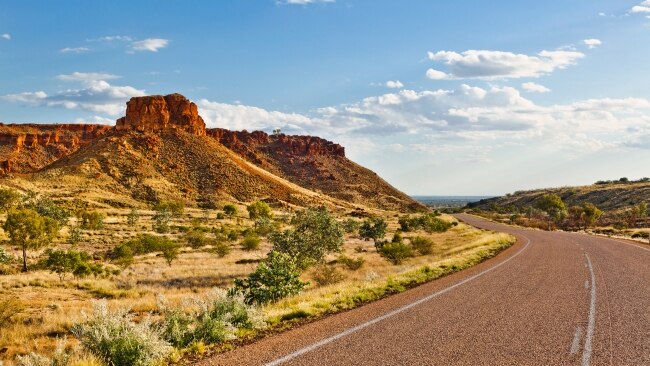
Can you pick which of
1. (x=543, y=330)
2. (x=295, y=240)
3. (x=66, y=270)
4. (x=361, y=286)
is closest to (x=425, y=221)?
(x=295, y=240)

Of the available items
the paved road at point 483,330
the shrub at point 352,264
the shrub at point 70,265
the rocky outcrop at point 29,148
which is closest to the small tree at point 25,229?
the shrub at point 70,265

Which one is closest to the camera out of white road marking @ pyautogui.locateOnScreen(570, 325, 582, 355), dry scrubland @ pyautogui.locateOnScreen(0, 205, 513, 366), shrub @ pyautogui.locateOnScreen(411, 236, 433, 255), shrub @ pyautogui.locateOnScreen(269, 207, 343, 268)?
white road marking @ pyautogui.locateOnScreen(570, 325, 582, 355)

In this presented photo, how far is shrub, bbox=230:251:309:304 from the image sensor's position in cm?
1513

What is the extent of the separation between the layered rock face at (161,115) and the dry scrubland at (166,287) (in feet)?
304

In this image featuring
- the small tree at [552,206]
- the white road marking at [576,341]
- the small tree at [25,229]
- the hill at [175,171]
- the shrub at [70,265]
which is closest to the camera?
the white road marking at [576,341]

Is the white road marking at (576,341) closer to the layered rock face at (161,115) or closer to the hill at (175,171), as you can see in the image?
the hill at (175,171)

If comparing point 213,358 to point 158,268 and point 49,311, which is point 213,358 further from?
point 158,268

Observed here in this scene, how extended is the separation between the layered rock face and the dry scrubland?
304ft

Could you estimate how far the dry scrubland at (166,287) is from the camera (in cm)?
1216

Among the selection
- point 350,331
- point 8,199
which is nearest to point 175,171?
point 8,199

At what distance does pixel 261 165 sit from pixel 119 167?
69.1 m

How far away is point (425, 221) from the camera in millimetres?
72875

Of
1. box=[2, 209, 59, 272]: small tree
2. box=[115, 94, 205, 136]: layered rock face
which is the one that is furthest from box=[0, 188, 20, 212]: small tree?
box=[115, 94, 205, 136]: layered rock face

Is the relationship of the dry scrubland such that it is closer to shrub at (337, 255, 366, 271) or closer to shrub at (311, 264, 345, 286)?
shrub at (311, 264, 345, 286)
